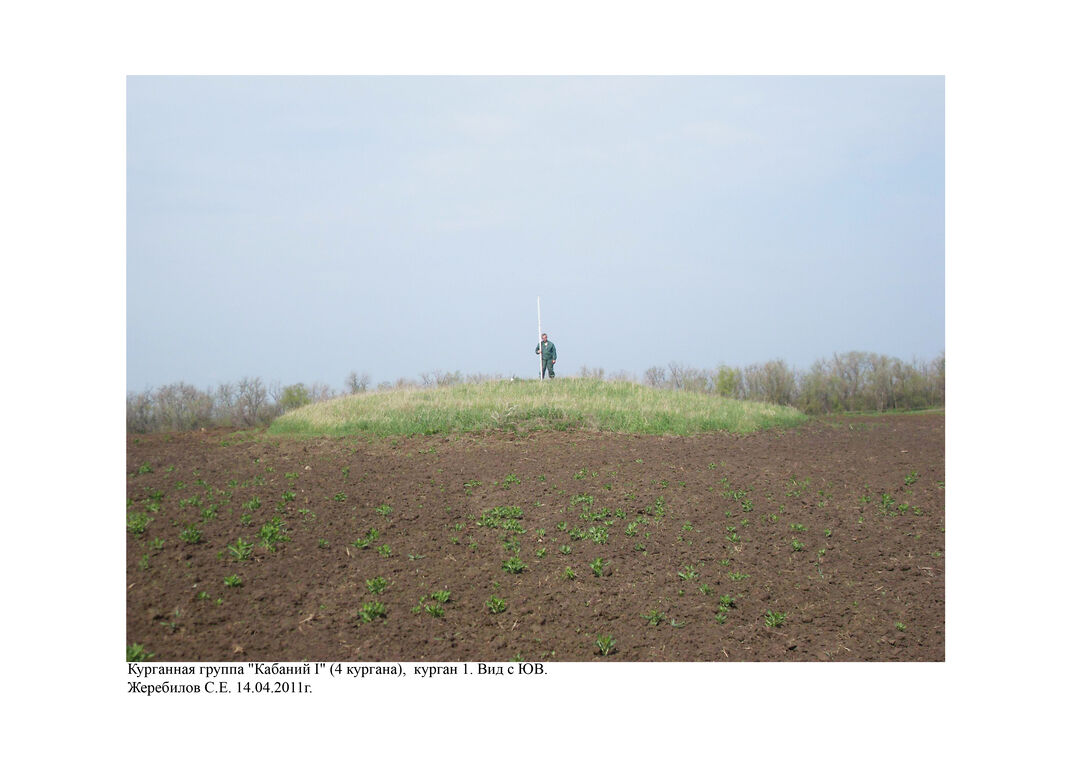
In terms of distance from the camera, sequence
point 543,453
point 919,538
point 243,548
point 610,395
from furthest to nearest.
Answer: point 610,395 < point 543,453 < point 919,538 < point 243,548

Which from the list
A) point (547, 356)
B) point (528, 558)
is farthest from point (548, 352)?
point (528, 558)

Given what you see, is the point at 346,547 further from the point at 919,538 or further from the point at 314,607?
the point at 919,538

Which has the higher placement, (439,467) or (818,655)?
(439,467)

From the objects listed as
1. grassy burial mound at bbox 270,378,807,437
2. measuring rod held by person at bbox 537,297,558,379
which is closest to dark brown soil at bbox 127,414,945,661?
grassy burial mound at bbox 270,378,807,437

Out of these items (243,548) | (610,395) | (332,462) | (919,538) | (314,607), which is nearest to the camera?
(314,607)

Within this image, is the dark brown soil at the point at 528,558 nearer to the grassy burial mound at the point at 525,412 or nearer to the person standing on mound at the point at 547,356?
the grassy burial mound at the point at 525,412

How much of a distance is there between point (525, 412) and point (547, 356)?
4693 millimetres

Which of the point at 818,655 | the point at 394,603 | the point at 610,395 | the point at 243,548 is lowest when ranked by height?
the point at 818,655

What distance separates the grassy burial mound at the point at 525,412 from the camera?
11.7m

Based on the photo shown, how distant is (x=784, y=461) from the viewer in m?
10.3

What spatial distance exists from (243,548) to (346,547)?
2.78 ft

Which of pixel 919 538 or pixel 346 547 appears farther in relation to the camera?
pixel 919 538

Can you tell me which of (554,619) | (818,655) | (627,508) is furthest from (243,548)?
(818,655)

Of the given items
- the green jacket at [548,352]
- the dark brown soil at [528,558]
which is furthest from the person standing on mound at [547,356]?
the dark brown soil at [528,558]
